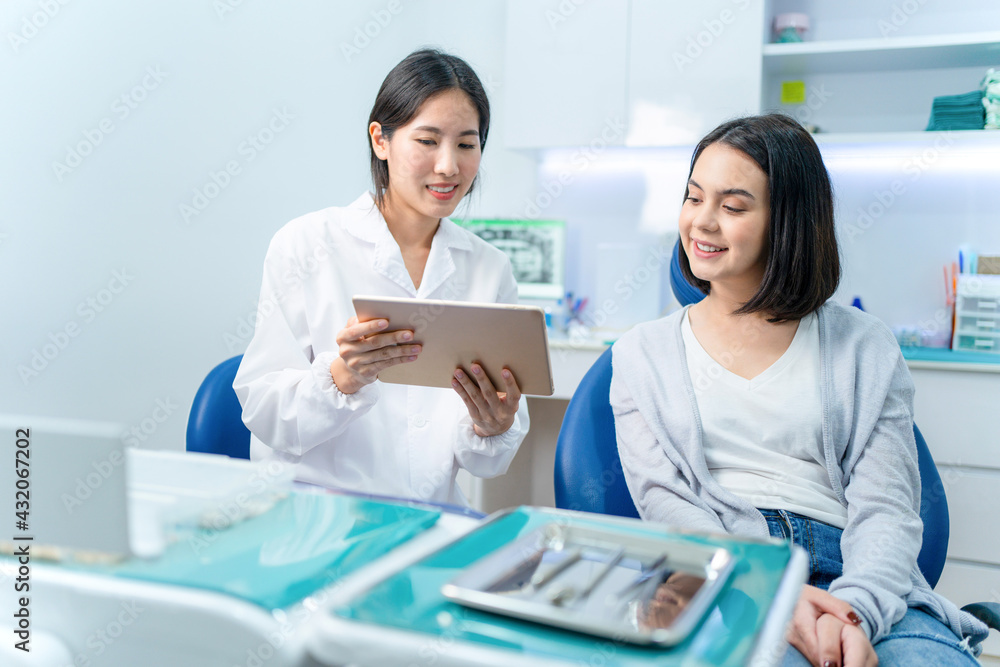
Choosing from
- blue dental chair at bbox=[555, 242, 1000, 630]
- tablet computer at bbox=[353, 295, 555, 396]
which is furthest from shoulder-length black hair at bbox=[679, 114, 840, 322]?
tablet computer at bbox=[353, 295, 555, 396]

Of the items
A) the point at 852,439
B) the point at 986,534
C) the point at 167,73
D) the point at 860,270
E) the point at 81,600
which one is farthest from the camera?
the point at 860,270

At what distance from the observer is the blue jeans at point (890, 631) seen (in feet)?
3.09

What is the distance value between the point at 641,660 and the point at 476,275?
3.81ft

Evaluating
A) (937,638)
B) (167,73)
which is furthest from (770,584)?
(167,73)

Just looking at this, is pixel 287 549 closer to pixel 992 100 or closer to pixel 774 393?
pixel 774 393

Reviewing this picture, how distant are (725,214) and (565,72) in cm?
168

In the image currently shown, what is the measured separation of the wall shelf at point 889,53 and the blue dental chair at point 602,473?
66.8 inches

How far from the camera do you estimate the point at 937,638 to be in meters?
0.97

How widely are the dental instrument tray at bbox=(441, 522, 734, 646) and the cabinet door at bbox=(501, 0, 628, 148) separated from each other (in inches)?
88.4

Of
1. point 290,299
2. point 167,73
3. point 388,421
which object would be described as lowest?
point 388,421

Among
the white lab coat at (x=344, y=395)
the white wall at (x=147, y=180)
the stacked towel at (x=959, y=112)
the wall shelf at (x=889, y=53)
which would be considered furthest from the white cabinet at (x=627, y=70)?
the white lab coat at (x=344, y=395)

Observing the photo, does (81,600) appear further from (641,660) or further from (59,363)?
(59,363)

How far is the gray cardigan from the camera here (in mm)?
1060

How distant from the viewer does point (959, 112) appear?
2420 mm
